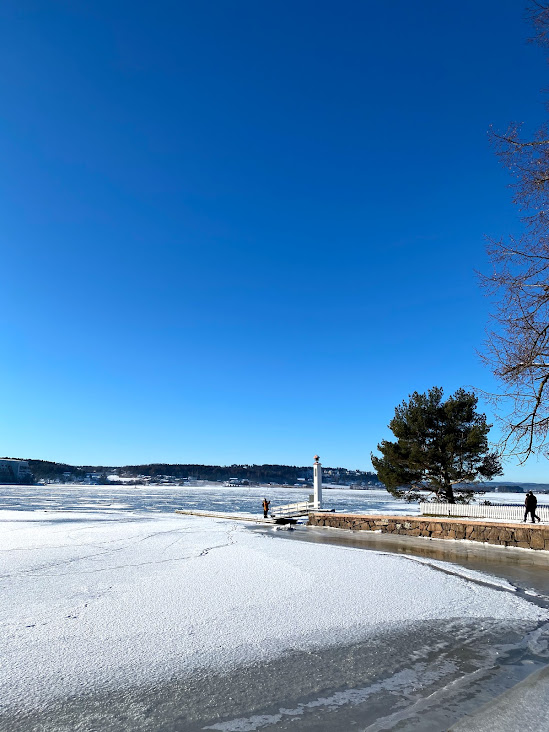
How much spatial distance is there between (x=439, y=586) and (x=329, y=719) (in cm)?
585

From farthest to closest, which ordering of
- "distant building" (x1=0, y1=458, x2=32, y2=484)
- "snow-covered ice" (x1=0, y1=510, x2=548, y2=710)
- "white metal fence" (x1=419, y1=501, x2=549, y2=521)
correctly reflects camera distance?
1. "distant building" (x1=0, y1=458, x2=32, y2=484)
2. "white metal fence" (x1=419, y1=501, x2=549, y2=521)
3. "snow-covered ice" (x1=0, y1=510, x2=548, y2=710)

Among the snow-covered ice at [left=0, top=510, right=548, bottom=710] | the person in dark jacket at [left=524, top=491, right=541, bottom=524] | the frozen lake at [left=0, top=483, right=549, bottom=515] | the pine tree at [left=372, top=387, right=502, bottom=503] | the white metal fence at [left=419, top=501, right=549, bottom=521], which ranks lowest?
the frozen lake at [left=0, top=483, right=549, bottom=515]

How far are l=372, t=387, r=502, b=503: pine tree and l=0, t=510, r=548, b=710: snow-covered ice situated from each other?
13359 millimetres

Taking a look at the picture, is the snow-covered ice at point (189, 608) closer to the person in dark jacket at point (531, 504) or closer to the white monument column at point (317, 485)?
the person in dark jacket at point (531, 504)

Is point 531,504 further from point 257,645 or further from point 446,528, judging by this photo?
point 257,645

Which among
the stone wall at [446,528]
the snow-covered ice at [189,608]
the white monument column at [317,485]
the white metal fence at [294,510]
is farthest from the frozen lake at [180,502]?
the snow-covered ice at [189,608]

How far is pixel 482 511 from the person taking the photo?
67.5 ft

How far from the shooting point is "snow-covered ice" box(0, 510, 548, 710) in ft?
15.4

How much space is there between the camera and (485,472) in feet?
78.9

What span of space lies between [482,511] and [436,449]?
4728mm

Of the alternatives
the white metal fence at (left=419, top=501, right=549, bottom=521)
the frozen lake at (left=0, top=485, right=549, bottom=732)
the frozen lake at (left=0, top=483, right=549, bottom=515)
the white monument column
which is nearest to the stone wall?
the white monument column

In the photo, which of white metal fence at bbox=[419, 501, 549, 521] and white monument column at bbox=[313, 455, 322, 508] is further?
white monument column at bbox=[313, 455, 322, 508]

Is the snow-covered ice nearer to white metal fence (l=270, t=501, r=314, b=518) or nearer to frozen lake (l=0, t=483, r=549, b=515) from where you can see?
white metal fence (l=270, t=501, r=314, b=518)

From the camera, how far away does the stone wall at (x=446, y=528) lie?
604 inches
